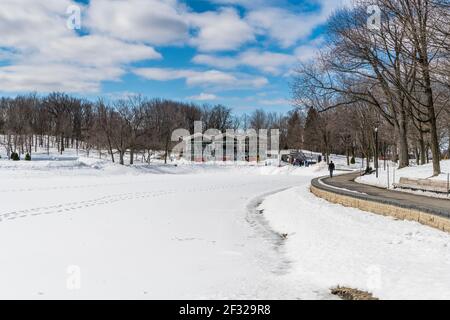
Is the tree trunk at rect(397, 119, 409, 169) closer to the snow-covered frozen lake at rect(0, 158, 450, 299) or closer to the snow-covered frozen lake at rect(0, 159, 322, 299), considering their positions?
the snow-covered frozen lake at rect(0, 158, 450, 299)

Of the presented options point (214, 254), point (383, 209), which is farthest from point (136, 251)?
point (383, 209)

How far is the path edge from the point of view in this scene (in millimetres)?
12766

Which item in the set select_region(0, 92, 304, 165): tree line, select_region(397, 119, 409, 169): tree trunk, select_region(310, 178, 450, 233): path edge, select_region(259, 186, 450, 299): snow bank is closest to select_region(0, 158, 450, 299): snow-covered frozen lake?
select_region(259, 186, 450, 299): snow bank

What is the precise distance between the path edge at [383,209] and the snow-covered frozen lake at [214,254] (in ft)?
0.96

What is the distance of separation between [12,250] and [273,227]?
8.43 m

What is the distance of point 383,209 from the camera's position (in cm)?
1636

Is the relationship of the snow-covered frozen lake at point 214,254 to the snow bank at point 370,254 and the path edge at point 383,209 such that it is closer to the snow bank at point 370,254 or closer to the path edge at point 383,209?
the snow bank at point 370,254

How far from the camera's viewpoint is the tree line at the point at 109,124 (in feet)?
235

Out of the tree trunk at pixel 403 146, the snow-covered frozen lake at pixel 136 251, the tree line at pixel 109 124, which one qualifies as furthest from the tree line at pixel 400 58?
the tree line at pixel 109 124

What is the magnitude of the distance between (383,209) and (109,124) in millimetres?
58107

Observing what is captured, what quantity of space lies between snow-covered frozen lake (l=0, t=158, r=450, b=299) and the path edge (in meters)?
0.29
